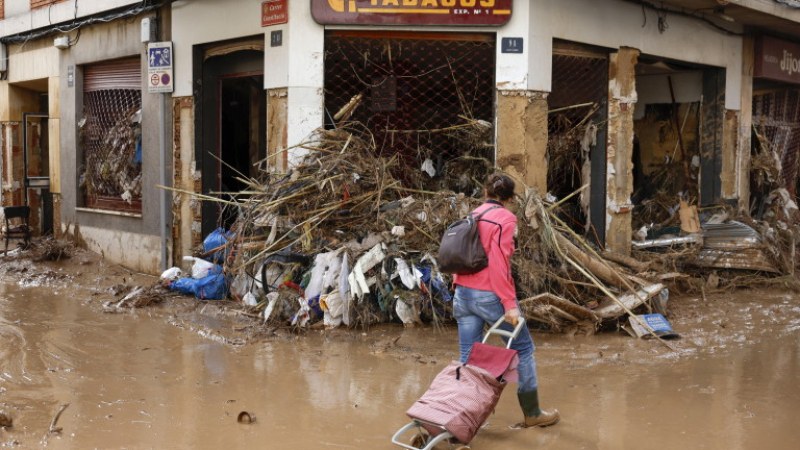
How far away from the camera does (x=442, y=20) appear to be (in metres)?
9.52

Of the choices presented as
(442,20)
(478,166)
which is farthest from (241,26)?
(478,166)

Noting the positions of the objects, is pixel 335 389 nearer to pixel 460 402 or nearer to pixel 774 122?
pixel 460 402

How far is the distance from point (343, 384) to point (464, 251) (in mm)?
1883

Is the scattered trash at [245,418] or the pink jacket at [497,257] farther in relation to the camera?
the scattered trash at [245,418]

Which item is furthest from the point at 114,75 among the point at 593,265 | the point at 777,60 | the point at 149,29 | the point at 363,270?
the point at 777,60

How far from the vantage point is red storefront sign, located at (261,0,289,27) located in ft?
31.6

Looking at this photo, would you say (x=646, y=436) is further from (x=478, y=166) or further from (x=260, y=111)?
(x=260, y=111)


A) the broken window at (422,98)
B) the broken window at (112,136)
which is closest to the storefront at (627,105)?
the broken window at (422,98)

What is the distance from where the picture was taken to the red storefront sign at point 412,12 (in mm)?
9461

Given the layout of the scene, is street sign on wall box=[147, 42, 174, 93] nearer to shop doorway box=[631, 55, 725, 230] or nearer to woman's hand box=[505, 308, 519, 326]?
shop doorway box=[631, 55, 725, 230]

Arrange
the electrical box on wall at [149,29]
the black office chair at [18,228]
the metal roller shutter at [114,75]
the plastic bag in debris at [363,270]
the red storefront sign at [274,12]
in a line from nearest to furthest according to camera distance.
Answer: the plastic bag in debris at [363,270], the red storefront sign at [274,12], the electrical box on wall at [149,29], the metal roller shutter at [114,75], the black office chair at [18,228]

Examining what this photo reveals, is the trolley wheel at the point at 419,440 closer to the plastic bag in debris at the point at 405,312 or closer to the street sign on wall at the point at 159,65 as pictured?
the plastic bag in debris at the point at 405,312

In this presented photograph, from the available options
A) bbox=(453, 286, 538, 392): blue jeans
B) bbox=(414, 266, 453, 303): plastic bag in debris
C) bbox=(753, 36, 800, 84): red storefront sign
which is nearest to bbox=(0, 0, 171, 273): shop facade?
bbox=(414, 266, 453, 303): plastic bag in debris

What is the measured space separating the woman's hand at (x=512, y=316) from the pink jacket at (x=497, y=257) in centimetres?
3
